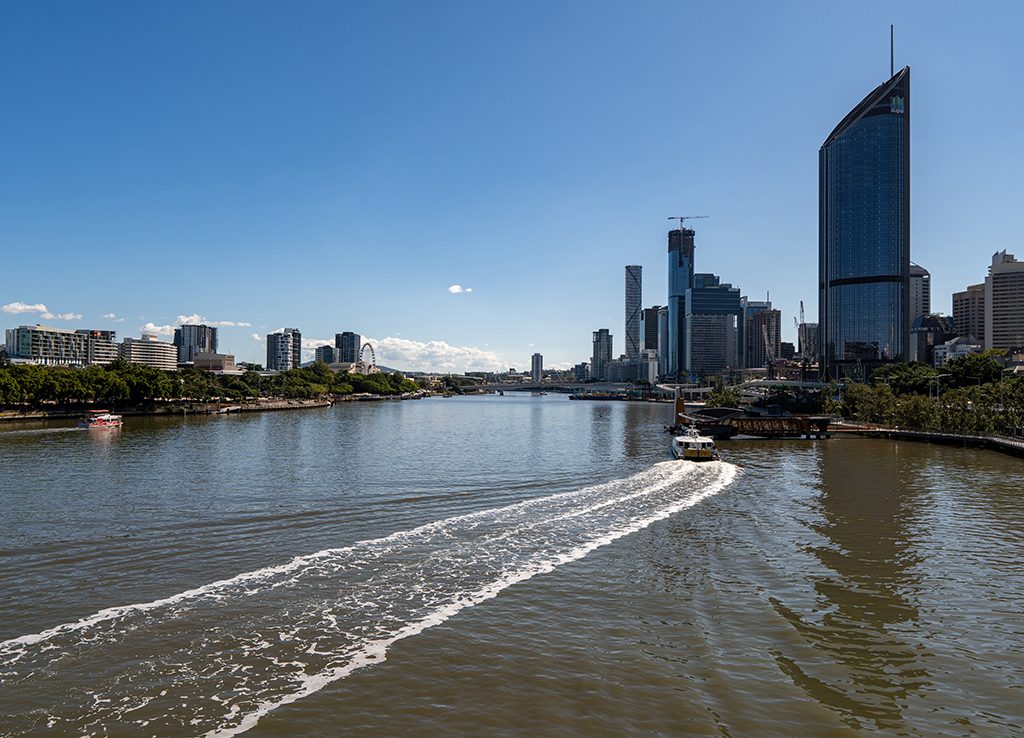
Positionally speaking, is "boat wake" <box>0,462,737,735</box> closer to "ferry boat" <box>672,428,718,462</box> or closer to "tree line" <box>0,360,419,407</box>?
"ferry boat" <box>672,428,718,462</box>

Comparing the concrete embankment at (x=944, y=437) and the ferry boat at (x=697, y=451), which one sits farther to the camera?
the concrete embankment at (x=944, y=437)

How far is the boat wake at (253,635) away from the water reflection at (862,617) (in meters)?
8.62

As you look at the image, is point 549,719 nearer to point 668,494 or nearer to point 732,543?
point 732,543

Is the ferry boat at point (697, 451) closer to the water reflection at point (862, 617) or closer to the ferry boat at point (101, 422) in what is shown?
the water reflection at point (862, 617)

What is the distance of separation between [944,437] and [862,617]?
70.8m

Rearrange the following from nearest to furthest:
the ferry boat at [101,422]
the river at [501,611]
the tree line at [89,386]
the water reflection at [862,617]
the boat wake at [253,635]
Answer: the boat wake at [253,635] → the river at [501,611] → the water reflection at [862,617] → the ferry boat at [101,422] → the tree line at [89,386]

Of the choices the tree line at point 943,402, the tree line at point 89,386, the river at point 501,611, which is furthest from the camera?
the tree line at point 89,386

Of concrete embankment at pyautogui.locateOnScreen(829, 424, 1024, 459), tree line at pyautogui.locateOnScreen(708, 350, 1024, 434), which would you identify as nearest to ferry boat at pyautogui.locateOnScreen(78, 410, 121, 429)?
concrete embankment at pyautogui.locateOnScreen(829, 424, 1024, 459)

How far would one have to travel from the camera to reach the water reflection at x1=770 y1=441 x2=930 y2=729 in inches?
544

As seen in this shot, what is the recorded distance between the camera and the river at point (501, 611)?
1291 cm

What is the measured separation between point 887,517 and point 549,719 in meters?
27.2

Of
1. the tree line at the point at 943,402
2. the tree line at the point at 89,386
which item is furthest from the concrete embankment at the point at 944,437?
the tree line at the point at 89,386

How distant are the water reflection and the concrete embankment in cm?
3928

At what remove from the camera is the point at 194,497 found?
113 feet
